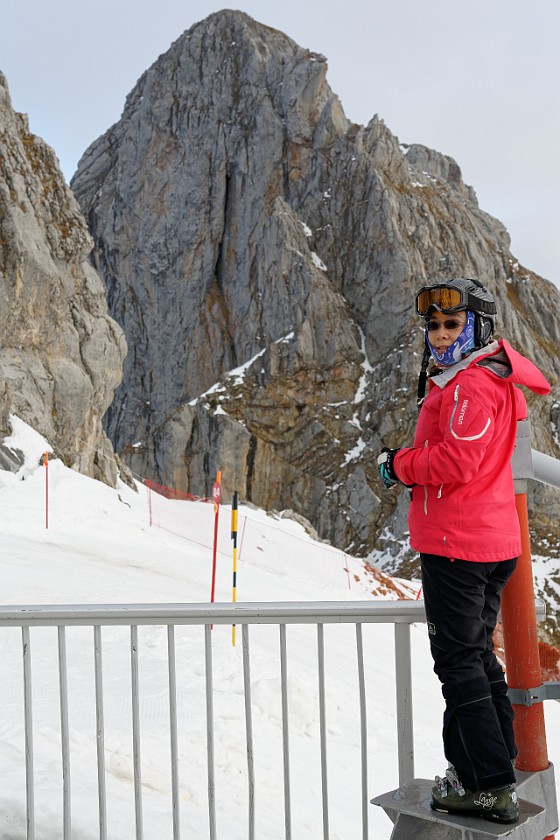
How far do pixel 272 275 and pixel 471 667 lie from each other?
6330 centimetres

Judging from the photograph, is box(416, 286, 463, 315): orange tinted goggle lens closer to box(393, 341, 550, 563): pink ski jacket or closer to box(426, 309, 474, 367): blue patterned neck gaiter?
box(426, 309, 474, 367): blue patterned neck gaiter

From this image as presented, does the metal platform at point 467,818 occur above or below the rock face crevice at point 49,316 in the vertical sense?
below

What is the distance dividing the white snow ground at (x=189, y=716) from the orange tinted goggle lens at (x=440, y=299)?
2530 millimetres

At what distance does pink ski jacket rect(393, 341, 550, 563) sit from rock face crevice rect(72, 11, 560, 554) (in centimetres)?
5000

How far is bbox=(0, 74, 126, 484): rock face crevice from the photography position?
2206 centimetres

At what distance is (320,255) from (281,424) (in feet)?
54.1

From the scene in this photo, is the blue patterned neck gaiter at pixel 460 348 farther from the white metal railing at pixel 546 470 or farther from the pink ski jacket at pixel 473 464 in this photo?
the white metal railing at pixel 546 470

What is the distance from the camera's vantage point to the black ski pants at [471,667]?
2344 mm

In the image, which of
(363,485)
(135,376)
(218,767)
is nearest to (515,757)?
(218,767)

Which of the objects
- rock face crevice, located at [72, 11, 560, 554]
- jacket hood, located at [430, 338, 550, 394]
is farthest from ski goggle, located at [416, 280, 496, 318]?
rock face crevice, located at [72, 11, 560, 554]

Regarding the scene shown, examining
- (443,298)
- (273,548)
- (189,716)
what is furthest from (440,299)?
(273,548)

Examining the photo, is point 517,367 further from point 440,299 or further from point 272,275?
point 272,275

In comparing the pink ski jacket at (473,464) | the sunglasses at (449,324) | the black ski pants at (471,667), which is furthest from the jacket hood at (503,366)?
the black ski pants at (471,667)

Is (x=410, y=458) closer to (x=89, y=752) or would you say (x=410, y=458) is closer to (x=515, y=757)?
(x=515, y=757)
